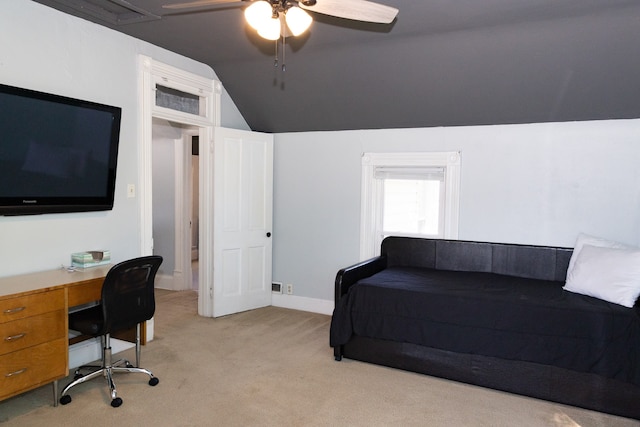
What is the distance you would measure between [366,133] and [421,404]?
9.06 ft

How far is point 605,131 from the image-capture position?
12.7 feet

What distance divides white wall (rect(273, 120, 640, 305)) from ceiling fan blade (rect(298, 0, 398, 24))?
2.29m

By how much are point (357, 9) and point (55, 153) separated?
222 cm

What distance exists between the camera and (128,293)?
3043 mm

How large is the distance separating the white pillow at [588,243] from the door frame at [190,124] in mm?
3262

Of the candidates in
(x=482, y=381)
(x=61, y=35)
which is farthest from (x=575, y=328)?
(x=61, y=35)

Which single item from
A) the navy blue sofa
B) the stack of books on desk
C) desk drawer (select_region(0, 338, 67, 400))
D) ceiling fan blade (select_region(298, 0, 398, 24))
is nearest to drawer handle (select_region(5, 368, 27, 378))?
desk drawer (select_region(0, 338, 67, 400))

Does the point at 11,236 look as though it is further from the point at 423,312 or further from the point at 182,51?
the point at 423,312

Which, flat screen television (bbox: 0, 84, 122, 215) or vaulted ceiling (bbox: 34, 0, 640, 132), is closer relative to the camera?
flat screen television (bbox: 0, 84, 122, 215)

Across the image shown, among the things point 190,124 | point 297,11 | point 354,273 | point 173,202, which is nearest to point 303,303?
point 354,273

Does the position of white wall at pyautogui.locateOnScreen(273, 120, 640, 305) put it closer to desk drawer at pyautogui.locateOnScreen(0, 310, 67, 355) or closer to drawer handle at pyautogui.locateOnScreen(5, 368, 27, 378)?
desk drawer at pyautogui.locateOnScreen(0, 310, 67, 355)

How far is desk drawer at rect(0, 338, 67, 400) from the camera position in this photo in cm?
253

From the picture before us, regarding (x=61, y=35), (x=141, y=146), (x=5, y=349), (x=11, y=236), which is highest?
(x=61, y=35)

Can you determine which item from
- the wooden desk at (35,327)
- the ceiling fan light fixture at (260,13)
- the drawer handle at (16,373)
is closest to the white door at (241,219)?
the wooden desk at (35,327)
